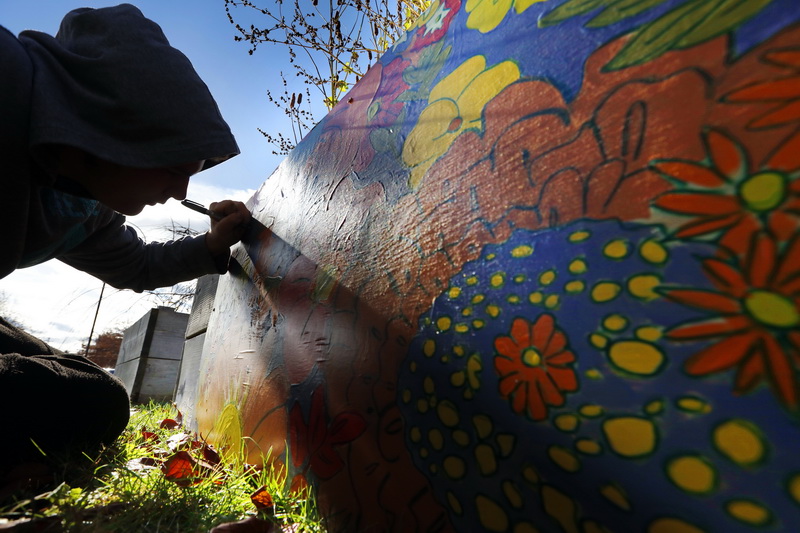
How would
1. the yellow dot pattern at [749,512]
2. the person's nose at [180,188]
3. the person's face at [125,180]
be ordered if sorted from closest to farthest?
the yellow dot pattern at [749,512] → the person's face at [125,180] → the person's nose at [180,188]

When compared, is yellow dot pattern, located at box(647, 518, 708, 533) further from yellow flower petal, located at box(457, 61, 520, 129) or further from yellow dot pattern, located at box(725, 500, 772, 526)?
yellow flower petal, located at box(457, 61, 520, 129)

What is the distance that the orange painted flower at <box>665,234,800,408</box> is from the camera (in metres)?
0.41

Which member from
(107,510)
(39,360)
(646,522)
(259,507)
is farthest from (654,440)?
(39,360)

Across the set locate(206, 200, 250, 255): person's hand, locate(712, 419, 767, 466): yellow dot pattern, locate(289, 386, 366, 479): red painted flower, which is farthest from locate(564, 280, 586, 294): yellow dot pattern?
locate(206, 200, 250, 255): person's hand

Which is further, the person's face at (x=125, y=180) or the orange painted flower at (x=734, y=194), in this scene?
the person's face at (x=125, y=180)

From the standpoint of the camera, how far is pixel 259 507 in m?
1.00

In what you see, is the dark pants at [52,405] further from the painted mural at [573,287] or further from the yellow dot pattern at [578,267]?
the yellow dot pattern at [578,267]

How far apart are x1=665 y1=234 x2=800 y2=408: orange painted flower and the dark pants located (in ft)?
5.07

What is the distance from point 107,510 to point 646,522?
104 cm

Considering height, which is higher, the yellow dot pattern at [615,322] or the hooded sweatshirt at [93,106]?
the hooded sweatshirt at [93,106]

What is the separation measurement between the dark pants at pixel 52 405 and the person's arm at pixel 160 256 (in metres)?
0.46

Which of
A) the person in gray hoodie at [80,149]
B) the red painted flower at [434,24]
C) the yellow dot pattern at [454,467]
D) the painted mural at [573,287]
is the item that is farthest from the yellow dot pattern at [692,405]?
the person in gray hoodie at [80,149]

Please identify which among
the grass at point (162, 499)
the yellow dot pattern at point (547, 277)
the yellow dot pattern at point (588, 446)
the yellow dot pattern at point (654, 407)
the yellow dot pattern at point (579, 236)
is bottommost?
the grass at point (162, 499)

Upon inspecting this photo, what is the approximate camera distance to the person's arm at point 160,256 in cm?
187
